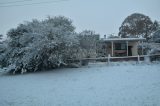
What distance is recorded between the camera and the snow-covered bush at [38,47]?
15961 mm

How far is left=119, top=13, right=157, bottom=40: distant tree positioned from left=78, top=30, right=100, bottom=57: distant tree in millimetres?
24464

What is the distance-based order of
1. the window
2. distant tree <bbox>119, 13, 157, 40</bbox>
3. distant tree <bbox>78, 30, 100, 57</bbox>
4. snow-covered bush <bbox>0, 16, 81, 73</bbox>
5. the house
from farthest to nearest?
distant tree <bbox>119, 13, 157, 40</bbox> → the window → the house → distant tree <bbox>78, 30, 100, 57</bbox> → snow-covered bush <bbox>0, 16, 81, 73</bbox>

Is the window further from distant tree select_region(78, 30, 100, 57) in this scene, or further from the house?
distant tree select_region(78, 30, 100, 57)

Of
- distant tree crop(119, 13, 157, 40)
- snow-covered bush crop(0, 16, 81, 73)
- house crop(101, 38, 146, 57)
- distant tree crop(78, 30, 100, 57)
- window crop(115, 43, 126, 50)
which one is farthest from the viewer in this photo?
distant tree crop(119, 13, 157, 40)

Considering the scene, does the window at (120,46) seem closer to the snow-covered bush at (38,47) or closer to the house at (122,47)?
the house at (122,47)

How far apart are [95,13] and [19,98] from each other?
71.5 feet

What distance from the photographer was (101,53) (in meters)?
21.0

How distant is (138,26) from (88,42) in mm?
26591

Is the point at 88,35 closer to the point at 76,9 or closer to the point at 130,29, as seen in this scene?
the point at 76,9

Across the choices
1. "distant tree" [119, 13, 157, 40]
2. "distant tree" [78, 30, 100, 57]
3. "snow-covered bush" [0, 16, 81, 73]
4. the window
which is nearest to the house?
the window

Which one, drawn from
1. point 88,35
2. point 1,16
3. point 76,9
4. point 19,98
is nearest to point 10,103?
point 19,98

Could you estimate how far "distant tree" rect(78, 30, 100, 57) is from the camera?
18969 millimetres

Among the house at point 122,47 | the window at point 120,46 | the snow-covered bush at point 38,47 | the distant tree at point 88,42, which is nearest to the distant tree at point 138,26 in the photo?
the house at point 122,47

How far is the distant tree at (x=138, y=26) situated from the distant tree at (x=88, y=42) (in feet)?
80.3
